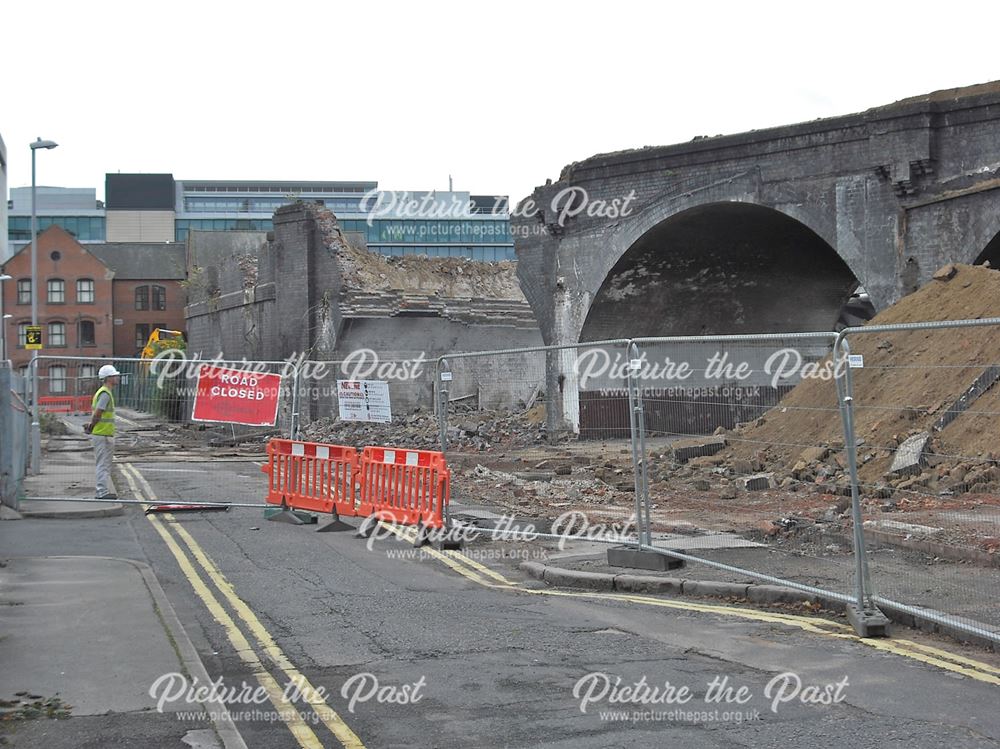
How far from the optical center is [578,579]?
10133 mm

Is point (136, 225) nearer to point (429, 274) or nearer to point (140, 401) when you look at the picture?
point (429, 274)

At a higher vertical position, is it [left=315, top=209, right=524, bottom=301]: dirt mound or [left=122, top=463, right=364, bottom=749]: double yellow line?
[left=315, top=209, right=524, bottom=301]: dirt mound

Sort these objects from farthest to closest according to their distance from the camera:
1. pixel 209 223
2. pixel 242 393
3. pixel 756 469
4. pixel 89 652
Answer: pixel 209 223 → pixel 242 393 → pixel 756 469 → pixel 89 652

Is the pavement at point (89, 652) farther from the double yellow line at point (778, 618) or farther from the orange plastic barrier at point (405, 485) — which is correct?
the orange plastic barrier at point (405, 485)

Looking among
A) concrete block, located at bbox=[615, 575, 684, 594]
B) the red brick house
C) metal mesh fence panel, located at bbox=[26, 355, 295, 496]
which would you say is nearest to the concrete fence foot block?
concrete block, located at bbox=[615, 575, 684, 594]

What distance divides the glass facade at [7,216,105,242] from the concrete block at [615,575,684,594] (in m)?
97.4

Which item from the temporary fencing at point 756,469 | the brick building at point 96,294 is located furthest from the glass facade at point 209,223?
the temporary fencing at point 756,469

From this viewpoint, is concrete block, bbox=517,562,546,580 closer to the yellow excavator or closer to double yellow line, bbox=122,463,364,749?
double yellow line, bbox=122,463,364,749

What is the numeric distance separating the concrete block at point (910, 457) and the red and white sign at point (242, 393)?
30.8 feet

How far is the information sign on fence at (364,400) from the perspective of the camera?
15766 millimetres

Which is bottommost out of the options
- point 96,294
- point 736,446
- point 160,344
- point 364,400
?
point 736,446

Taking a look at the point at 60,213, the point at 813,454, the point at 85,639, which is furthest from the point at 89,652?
the point at 60,213

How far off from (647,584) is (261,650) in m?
3.74

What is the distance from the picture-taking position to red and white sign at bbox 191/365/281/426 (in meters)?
16.7
